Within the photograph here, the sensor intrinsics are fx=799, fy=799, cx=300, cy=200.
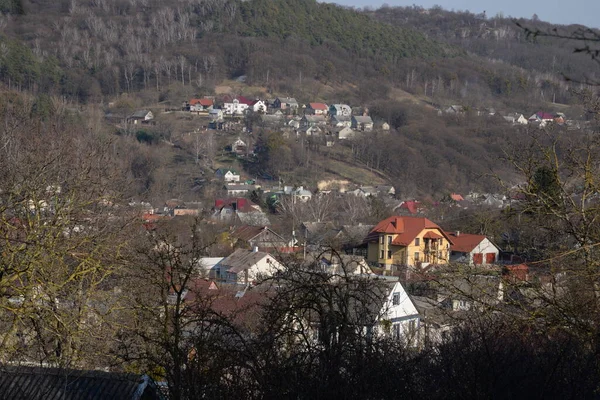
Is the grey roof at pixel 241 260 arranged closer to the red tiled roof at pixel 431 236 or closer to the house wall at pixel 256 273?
the house wall at pixel 256 273

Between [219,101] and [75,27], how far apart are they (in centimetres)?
2143

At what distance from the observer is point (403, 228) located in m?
20.1

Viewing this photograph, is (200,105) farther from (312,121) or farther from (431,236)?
(431,236)

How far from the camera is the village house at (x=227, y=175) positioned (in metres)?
35.8

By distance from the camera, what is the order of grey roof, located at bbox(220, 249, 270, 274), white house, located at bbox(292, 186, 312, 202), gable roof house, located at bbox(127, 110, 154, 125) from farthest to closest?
1. gable roof house, located at bbox(127, 110, 154, 125)
2. white house, located at bbox(292, 186, 312, 202)
3. grey roof, located at bbox(220, 249, 270, 274)

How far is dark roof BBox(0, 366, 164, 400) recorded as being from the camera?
14.6 ft

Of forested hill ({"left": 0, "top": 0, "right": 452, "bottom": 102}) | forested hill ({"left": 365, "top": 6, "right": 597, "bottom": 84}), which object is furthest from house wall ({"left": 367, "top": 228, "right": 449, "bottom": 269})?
forested hill ({"left": 365, "top": 6, "right": 597, "bottom": 84})

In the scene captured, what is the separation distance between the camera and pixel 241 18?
6975cm

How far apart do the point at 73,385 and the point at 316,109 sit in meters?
47.5

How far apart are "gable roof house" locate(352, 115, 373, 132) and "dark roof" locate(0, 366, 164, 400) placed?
4353cm

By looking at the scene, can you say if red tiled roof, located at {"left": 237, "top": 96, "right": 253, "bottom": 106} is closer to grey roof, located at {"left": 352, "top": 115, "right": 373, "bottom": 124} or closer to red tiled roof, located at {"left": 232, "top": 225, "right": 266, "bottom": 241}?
grey roof, located at {"left": 352, "top": 115, "right": 373, "bottom": 124}

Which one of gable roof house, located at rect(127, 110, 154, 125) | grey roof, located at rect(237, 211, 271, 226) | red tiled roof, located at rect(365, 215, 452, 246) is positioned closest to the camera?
red tiled roof, located at rect(365, 215, 452, 246)

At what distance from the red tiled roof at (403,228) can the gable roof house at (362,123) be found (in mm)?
27448

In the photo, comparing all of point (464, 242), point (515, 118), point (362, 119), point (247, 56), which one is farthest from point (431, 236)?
point (247, 56)
